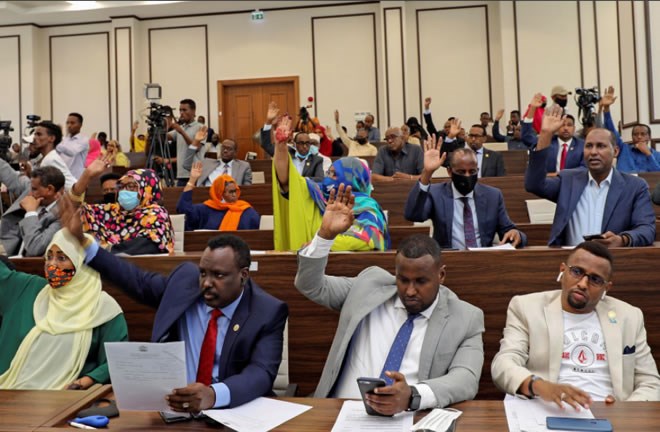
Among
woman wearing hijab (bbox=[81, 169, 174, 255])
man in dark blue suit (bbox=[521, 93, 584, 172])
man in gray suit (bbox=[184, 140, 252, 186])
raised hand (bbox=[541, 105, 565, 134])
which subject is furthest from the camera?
man in gray suit (bbox=[184, 140, 252, 186])

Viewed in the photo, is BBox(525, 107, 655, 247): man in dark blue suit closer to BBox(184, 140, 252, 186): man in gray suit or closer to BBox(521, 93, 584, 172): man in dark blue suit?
BBox(521, 93, 584, 172): man in dark blue suit

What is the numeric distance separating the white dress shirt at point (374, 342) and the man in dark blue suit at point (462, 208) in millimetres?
1459

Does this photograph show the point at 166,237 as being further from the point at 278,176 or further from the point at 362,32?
the point at 362,32

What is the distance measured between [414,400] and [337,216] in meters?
0.69

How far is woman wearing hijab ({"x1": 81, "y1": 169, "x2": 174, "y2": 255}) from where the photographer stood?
3504mm

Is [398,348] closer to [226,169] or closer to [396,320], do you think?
[396,320]

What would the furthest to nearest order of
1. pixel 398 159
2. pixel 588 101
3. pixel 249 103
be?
pixel 249 103 < pixel 588 101 < pixel 398 159

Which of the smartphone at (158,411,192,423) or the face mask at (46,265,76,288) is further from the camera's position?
the face mask at (46,265,76,288)

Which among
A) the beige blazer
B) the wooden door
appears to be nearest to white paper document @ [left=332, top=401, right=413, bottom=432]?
the beige blazer

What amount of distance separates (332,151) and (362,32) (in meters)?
3.08

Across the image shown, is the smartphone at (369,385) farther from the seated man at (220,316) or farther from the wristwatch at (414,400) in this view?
the seated man at (220,316)

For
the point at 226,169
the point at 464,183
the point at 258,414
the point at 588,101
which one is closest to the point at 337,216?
the point at 258,414

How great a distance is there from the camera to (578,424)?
150 centimetres

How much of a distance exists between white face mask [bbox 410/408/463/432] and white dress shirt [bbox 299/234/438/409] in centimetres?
45
